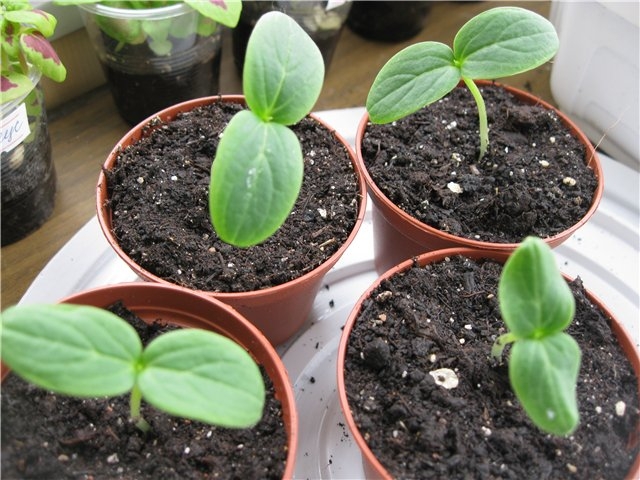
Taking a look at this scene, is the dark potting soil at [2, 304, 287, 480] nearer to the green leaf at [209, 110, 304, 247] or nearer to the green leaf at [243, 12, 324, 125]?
the green leaf at [209, 110, 304, 247]

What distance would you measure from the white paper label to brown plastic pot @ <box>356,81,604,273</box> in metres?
0.54

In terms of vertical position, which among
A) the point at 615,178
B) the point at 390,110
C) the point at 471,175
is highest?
the point at 390,110

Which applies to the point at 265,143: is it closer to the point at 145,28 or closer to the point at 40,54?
the point at 40,54

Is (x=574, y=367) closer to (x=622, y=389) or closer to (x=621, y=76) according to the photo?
(x=622, y=389)

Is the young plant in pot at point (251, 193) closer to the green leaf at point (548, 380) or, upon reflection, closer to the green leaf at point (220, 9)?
the green leaf at point (220, 9)

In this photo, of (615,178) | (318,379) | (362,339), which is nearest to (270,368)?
(362,339)

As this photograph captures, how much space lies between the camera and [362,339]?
871 millimetres

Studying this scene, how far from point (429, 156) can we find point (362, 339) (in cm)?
39

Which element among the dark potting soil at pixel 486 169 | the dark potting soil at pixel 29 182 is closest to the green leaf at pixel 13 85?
the dark potting soil at pixel 29 182

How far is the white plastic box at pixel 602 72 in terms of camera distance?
121cm

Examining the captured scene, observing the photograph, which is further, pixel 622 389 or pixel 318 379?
pixel 318 379

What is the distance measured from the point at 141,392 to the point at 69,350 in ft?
0.25

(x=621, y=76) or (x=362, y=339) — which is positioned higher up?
(x=621, y=76)

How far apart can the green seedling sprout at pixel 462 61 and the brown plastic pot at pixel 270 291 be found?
0.56 feet
